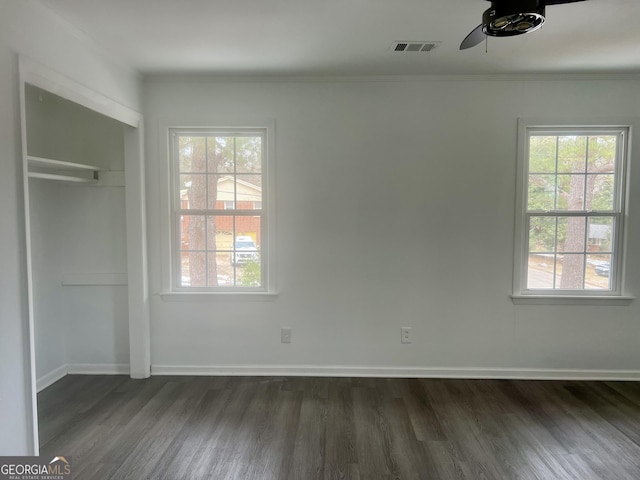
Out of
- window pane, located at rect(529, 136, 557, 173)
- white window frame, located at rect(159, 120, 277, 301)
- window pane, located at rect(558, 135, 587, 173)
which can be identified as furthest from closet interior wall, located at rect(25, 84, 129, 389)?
window pane, located at rect(558, 135, 587, 173)

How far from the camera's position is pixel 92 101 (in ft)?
8.41

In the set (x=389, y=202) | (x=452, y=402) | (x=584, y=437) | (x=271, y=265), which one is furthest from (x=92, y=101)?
(x=584, y=437)

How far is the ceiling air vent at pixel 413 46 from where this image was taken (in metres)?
2.59

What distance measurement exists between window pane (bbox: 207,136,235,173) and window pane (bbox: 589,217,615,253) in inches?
129

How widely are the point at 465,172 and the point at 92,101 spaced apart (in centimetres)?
294

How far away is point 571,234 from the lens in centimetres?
337

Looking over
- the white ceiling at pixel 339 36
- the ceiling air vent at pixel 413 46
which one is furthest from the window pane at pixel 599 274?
the ceiling air vent at pixel 413 46

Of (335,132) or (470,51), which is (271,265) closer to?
(335,132)

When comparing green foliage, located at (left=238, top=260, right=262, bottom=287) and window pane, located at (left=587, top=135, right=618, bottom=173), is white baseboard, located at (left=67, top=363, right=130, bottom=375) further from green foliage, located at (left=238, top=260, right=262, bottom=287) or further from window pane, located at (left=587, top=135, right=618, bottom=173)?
window pane, located at (left=587, top=135, right=618, bottom=173)

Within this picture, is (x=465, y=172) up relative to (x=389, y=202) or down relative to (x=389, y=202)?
up

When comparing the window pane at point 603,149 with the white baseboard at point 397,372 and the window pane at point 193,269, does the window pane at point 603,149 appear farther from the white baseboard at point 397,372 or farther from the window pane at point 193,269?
the window pane at point 193,269

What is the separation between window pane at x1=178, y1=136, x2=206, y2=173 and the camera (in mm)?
3400

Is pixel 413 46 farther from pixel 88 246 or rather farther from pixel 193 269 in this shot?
pixel 88 246

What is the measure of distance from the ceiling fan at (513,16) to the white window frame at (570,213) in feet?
5.36
